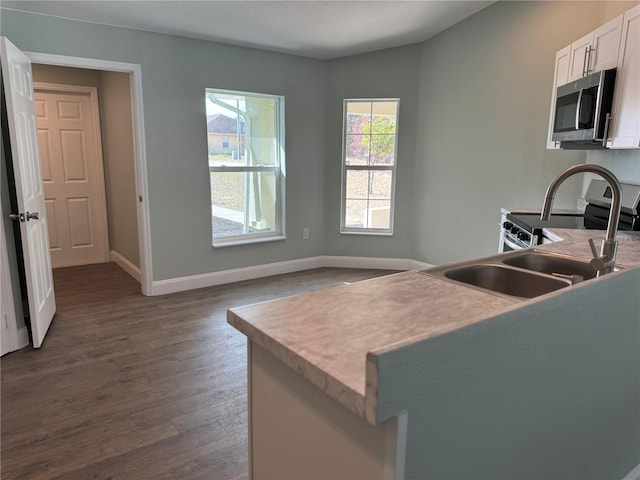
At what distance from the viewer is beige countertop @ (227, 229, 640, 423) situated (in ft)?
2.68

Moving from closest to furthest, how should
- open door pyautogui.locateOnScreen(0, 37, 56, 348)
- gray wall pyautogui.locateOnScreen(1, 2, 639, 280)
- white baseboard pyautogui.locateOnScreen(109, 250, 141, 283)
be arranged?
open door pyautogui.locateOnScreen(0, 37, 56, 348) → gray wall pyautogui.locateOnScreen(1, 2, 639, 280) → white baseboard pyautogui.locateOnScreen(109, 250, 141, 283)

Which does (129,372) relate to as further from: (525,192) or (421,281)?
(525,192)

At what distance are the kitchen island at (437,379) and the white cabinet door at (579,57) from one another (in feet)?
6.39

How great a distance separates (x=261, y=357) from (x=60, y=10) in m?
3.44

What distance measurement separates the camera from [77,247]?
5.37 m

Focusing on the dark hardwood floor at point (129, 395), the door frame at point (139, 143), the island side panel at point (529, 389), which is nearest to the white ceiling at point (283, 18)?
the door frame at point (139, 143)

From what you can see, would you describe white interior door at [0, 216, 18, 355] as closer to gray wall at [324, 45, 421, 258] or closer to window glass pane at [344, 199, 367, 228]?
gray wall at [324, 45, 421, 258]

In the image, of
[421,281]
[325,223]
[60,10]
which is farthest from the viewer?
[325,223]

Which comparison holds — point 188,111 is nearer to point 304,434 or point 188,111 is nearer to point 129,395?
point 129,395

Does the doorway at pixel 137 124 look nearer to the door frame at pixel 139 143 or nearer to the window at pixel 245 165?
the door frame at pixel 139 143

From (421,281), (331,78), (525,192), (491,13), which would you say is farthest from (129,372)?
(491,13)

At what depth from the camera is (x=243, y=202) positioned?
4812 mm

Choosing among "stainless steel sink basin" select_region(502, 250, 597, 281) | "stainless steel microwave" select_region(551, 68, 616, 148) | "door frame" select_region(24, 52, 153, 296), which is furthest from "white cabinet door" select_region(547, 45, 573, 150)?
"door frame" select_region(24, 52, 153, 296)

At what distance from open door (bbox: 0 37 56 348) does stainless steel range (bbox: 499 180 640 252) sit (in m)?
3.33
